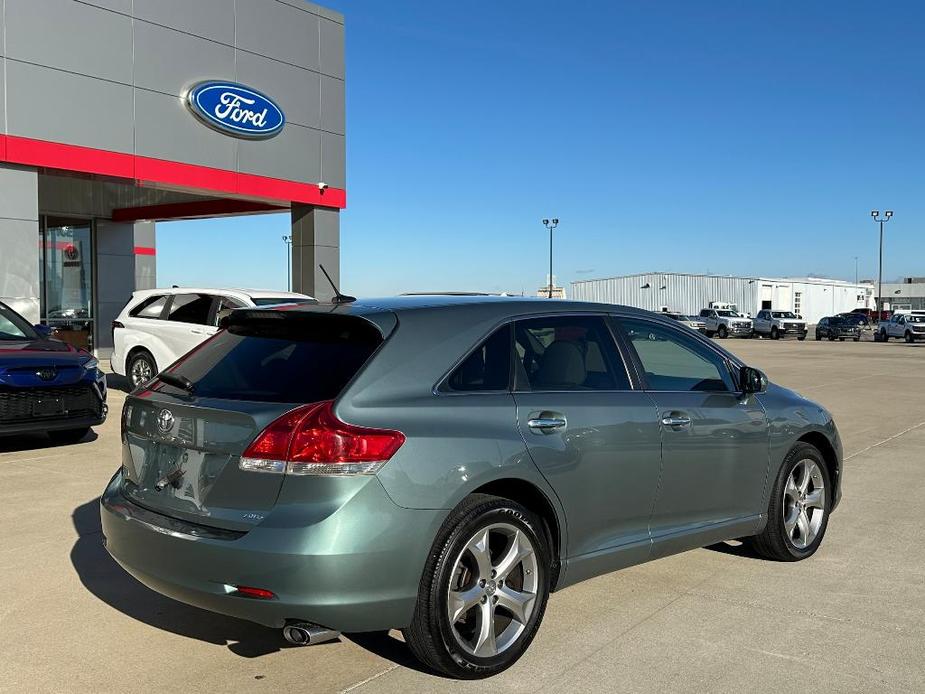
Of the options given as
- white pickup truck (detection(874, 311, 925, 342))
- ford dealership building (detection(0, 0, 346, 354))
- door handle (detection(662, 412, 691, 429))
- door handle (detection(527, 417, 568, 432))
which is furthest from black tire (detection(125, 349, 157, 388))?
white pickup truck (detection(874, 311, 925, 342))

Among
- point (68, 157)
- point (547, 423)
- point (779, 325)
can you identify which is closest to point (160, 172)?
point (68, 157)

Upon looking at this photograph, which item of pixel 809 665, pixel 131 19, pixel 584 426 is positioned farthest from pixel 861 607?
pixel 131 19

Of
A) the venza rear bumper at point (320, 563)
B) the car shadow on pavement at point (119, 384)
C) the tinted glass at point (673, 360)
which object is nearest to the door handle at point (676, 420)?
the tinted glass at point (673, 360)

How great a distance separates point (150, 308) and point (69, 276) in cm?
1145

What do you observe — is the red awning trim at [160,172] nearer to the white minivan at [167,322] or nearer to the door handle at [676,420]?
the white minivan at [167,322]

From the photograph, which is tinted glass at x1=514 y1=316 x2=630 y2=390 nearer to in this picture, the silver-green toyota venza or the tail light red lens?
the silver-green toyota venza

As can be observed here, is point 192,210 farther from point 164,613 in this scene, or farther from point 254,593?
point 254,593

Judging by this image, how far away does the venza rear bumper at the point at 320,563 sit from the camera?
338 centimetres

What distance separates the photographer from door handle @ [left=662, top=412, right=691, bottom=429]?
15.3 feet

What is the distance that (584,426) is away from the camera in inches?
167

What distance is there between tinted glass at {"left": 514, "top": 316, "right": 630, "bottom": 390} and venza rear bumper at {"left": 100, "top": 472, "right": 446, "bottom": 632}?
98 cm

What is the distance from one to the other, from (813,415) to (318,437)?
11.5ft

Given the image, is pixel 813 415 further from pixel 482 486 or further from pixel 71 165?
pixel 71 165

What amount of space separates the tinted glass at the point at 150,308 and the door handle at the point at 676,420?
10.7 meters
